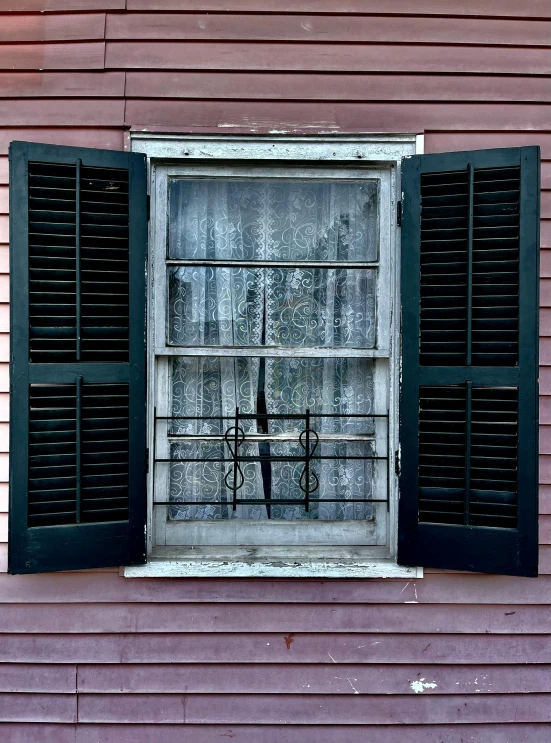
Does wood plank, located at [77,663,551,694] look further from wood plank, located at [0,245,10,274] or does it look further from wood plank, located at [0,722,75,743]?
wood plank, located at [0,245,10,274]

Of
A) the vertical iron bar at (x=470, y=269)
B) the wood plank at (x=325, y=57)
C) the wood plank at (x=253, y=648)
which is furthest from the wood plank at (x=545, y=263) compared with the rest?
the wood plank at (x=253, y=648)

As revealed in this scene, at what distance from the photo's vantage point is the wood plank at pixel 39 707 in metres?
2.47

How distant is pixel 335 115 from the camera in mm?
2490

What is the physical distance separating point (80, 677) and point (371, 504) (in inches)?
55.2

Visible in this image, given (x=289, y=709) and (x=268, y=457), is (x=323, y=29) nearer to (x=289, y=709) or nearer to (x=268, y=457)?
(x=268, y=457)

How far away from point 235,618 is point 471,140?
2197 mm

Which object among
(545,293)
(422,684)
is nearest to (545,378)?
(545,293)

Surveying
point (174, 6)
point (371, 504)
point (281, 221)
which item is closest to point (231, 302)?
point (281, 221)

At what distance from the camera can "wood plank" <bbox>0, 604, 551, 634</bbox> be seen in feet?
8.12

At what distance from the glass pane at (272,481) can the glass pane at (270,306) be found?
46 cm

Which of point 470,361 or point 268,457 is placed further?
point 268,457

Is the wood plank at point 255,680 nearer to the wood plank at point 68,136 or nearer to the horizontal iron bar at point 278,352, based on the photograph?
the horizontal iron bar at point 278,352

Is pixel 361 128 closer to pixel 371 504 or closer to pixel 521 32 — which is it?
pixel 521 32

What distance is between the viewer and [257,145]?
2484mm
